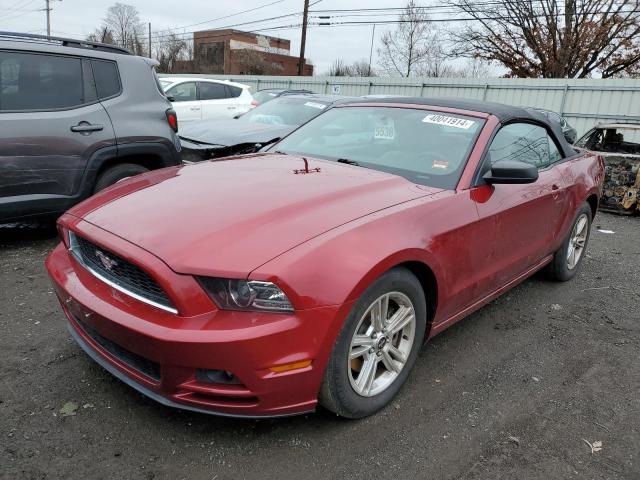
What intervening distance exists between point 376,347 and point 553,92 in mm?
17526

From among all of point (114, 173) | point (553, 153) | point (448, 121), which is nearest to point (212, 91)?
point (114, 173)

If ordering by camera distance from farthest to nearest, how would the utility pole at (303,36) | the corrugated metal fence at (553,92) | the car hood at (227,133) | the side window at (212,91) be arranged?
the utility pole at (303,36) → the corrugated metal fence at (553,92) → the side window at (212,91) → the car hood at (227,133)

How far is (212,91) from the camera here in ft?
41.2

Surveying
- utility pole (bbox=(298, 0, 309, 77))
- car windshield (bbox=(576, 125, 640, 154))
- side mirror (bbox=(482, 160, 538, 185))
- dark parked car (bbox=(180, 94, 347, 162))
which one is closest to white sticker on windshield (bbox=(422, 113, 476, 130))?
side mirror (bbox=(482, 160, 538, 185))

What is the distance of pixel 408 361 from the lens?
276cm

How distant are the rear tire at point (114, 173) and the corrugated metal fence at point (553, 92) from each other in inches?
591

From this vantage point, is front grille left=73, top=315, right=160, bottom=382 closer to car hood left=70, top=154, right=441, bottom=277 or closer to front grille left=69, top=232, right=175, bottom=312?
front grille left=69, top=232, right=175, bottom=312

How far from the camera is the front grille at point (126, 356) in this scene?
220 centimetres

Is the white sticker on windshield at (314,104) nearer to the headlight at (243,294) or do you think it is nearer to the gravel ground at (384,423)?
the gravel ground at (384,423)

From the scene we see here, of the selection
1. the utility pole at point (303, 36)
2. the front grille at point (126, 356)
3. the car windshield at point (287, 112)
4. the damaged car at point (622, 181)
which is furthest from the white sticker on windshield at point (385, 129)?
the utility pole at point (303, 36)

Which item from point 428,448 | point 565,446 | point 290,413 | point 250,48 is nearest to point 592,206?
point 565,446

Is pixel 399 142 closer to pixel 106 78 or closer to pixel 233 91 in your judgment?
pixel 106 78

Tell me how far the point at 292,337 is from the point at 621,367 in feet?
7.87

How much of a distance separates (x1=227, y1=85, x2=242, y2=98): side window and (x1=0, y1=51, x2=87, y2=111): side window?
8.40m
